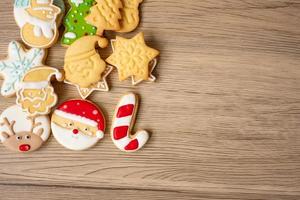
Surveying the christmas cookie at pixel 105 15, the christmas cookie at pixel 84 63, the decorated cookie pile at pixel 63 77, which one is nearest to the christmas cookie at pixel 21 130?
the decorated cookie pile at pixel 63 77

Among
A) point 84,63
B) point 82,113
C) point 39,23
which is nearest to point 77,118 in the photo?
point 82,113

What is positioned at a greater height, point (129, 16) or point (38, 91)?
point (129, 16)

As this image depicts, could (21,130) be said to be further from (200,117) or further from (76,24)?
(200,117)

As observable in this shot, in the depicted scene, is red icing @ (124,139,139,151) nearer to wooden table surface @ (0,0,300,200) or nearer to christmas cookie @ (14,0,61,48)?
wooden table surface @ (0,0,300,200)

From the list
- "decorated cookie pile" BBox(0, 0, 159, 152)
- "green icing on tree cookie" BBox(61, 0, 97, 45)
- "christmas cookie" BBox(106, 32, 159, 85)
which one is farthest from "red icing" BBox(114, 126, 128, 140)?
"green icing on tree cookie" BBox(61, 0, 97, 45)

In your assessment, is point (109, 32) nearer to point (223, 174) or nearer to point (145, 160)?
point (145, 160)

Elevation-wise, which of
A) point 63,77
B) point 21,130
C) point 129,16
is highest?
point 129,16
